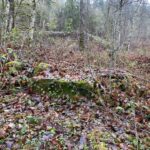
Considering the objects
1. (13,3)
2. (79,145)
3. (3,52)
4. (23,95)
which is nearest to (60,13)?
(13,3)

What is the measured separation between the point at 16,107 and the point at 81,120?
1404 millimetres

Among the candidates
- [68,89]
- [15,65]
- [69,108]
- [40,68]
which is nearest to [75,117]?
[69,108]

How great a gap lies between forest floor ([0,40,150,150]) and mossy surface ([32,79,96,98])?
0.14m

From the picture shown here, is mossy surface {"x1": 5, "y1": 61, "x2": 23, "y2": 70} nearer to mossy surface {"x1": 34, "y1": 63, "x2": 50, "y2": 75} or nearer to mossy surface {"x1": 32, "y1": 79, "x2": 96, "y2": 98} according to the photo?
mossy surface {"x1": 34, "y1": 63, "x2": 50, "y2": 75}

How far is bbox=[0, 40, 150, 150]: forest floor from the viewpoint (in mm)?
5066

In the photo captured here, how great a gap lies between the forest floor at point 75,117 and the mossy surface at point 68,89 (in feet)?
0.46

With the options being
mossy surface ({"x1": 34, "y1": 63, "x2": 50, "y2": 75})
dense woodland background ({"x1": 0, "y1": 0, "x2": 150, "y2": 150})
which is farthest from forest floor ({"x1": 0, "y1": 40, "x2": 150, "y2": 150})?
mossy surface ({"x1": 34, "y1": 63, "x2": 50, "y2": 75})

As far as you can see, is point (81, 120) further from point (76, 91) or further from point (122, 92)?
point (122, 92)

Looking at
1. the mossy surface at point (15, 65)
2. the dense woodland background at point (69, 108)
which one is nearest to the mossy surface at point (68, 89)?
the dense woodland background at point (69, 108)

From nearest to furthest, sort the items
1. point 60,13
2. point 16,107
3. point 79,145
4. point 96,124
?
point 79,145 < point 96,124 < point 16,107 < point 60,13

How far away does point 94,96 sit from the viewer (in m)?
6.65

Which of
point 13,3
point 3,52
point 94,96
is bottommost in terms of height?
point 94,96

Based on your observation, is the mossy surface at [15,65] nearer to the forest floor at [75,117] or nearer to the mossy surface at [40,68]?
the forest floor at [75,117]

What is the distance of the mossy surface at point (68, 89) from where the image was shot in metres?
6.63
